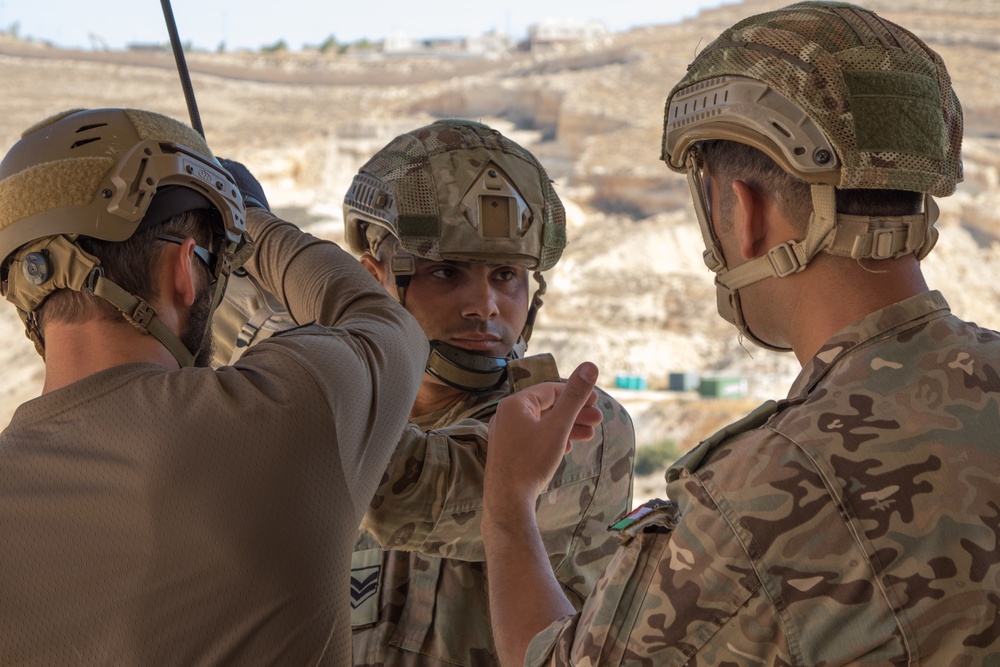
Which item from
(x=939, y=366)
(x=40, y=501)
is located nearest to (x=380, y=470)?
(x=40, y=501)

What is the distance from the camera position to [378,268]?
116 inches

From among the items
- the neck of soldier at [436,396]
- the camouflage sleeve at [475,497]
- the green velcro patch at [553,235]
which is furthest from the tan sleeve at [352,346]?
the green velcro patch at [553,235]

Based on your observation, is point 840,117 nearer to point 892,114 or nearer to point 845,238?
point 892,114

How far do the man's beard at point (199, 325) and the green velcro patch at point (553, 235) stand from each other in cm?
120

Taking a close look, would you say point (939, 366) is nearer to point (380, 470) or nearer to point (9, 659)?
point (380, 470)

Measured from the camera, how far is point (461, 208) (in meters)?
2.76

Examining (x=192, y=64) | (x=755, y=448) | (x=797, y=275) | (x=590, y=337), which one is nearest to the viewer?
(x=755, y=448)

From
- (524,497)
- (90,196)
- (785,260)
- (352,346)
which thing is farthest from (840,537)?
(90,196)

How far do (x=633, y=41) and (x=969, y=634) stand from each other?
1987 inches

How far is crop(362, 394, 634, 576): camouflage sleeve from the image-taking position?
2.20 meters

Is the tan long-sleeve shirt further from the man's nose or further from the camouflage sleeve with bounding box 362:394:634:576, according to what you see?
the man's nose

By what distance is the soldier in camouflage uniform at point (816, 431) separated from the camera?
145cm

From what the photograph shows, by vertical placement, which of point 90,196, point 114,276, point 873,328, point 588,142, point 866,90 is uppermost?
point 588,142

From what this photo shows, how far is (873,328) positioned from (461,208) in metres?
1.32
